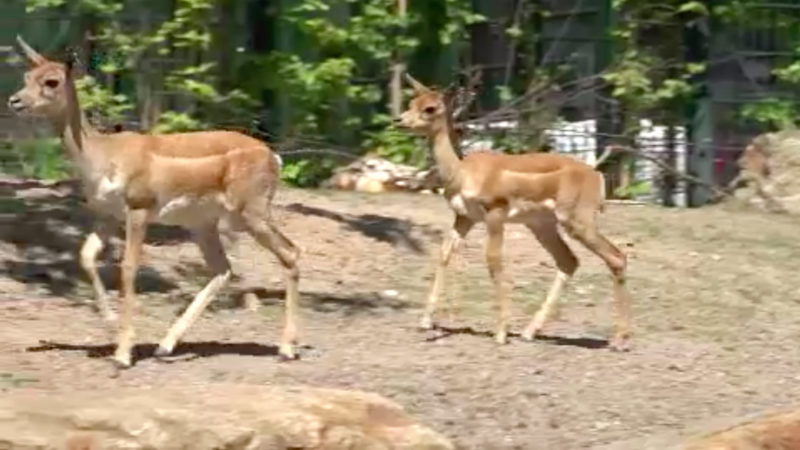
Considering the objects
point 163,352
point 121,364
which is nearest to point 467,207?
point 163,352

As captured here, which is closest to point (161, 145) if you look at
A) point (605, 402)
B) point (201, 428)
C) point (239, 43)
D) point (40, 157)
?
point (605, 402)

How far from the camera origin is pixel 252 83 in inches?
774

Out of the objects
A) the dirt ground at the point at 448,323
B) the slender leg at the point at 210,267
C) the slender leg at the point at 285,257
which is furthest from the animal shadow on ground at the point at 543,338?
the slender leg at the point at 210,267

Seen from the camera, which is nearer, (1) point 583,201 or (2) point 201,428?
(2) point 201,428

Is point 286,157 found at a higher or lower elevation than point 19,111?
lower

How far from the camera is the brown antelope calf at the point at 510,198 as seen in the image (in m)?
11.2

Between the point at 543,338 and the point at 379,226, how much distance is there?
12.3ft

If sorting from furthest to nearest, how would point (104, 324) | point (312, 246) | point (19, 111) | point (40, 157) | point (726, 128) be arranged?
point (726, 128) < point (40, 157) < point (312, 246) < point (104, 324) < point (19, 111)

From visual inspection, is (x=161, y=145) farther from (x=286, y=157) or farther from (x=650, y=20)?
(x=650, y=20)

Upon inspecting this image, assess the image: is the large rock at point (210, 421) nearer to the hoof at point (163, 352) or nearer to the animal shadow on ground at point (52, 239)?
the hoof at point (163, 352)

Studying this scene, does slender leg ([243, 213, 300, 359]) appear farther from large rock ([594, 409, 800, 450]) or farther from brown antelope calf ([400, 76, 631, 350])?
large rock ([594, 409, 800, 450])

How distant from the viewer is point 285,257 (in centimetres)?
1027

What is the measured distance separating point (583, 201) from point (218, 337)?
2352mm

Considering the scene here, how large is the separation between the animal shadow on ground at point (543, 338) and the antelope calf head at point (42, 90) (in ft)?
9.00
